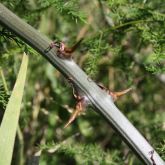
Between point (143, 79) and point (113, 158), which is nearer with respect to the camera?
point (113, 158)

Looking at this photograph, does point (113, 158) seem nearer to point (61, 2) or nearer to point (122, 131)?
point (61, 2)

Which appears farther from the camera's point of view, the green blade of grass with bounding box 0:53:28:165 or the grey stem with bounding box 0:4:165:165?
the green blade of grass with bounding box 0:53:28:165

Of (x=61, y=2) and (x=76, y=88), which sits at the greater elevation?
(x=61, y=2)

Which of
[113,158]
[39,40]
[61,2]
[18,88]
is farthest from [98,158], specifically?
A: [39,40]

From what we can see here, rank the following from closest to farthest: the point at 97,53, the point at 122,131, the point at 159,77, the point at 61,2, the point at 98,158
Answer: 1. the point at 122,131
2. the point at 61,2
3. the point at 97,53
4. the point at 98,158
5. the point at 159,77

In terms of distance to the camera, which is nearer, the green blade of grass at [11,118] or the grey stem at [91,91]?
the grey stem at [91,91]

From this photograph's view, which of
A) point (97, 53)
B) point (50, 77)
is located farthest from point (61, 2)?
point (50, 77)

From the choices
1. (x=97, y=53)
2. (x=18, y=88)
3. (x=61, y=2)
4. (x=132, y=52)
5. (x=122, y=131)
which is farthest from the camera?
(x=132, y=52)

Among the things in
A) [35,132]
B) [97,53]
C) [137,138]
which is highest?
[35,132]
